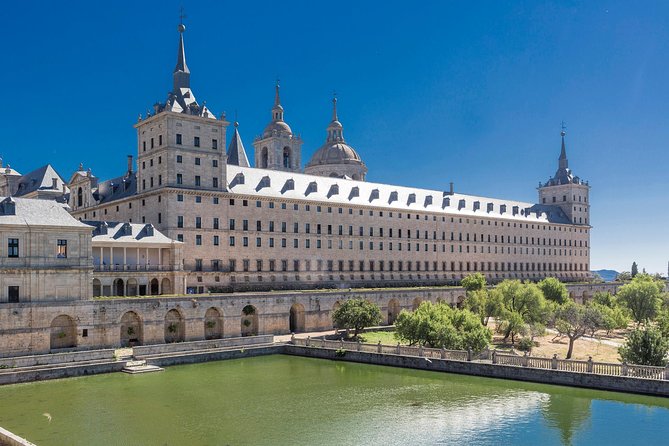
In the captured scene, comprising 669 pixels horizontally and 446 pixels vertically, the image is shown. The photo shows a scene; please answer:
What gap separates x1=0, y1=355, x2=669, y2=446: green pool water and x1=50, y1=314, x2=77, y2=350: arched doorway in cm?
751

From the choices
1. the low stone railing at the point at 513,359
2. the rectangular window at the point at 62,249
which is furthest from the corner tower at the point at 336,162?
the rectangular window at the point at 62,249

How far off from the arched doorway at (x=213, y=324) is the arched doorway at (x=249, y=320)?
2.90 metres

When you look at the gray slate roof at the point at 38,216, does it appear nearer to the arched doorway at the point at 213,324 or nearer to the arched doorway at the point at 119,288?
the arched doorway at the point at 119,288

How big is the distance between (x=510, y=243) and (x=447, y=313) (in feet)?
195

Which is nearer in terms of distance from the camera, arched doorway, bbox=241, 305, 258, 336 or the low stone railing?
the low stone railing

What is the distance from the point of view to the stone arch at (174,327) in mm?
58781

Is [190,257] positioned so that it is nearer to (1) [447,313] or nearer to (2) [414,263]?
(1) [447,313]

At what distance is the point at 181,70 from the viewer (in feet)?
244

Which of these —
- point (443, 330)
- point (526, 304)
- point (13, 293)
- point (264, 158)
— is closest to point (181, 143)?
point (13, 293)

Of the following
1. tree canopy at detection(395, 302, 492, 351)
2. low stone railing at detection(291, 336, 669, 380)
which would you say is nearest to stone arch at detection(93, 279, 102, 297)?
low stone railing at detection(291, 336, 669, 380)

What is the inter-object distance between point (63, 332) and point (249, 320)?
1822cm

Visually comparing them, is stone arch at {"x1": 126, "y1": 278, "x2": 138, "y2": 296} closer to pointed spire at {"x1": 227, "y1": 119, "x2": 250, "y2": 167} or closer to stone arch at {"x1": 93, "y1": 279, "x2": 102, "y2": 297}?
stone arch at {"x1": 93, "y1": 279, "x2": 102, "y2": 297}

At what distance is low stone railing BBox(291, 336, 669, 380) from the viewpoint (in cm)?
4078

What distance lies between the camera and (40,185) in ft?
287
